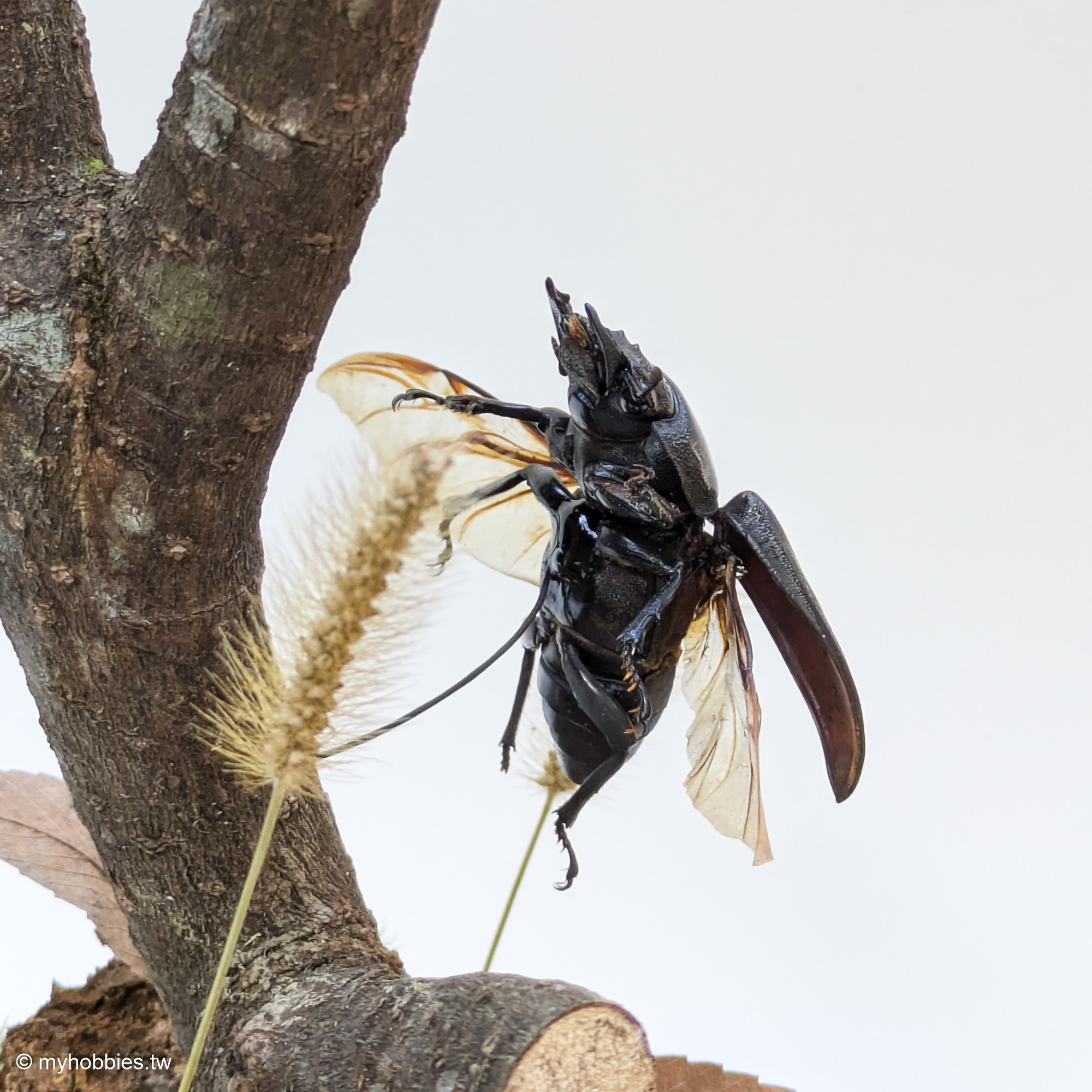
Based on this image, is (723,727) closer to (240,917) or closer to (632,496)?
(632,496)

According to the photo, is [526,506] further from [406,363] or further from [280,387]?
[280,387]

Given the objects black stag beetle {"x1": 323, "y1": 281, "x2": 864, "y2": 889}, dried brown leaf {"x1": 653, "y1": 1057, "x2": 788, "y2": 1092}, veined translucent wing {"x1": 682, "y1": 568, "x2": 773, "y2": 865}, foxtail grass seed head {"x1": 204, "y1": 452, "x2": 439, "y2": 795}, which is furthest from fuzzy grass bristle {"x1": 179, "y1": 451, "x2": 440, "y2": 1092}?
dried brown leaf {"x1": 653, "y1": 1057, "x2": 788, "y2": 1092}

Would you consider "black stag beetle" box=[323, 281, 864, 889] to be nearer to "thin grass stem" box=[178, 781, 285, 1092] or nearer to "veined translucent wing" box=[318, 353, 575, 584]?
"veined translucent wing" box=[318, 353, 575, 584]

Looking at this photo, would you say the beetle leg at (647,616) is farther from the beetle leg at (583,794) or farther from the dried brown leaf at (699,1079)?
the dried brown leaf at (699,1079)

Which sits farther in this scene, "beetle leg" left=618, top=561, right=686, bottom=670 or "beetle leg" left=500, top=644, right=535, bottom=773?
"beetle leg" left=500, top=644, right=535, bottom=773

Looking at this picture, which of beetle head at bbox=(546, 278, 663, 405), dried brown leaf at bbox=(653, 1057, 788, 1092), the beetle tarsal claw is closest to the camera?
beetle head at bbox=(546, 278, 663, 405)

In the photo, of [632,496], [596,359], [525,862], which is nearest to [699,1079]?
[525,862]

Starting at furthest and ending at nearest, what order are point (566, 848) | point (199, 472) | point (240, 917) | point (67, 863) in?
point (67, 863), point (566, 848), point (199, 472), point (240, 917)
